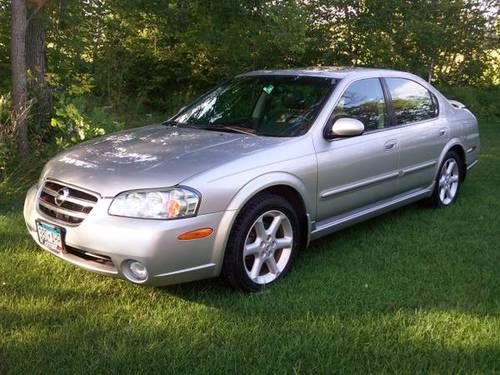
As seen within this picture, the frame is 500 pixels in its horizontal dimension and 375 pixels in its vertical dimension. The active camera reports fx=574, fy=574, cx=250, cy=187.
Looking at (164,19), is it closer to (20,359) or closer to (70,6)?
(70,6)

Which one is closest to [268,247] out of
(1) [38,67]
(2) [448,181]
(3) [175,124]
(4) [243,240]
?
(4) [243,240]

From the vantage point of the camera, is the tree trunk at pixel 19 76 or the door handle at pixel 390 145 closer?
the door handle at pixel 390 145

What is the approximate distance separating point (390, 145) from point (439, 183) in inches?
50.9

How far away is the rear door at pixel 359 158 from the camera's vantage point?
4293 mm

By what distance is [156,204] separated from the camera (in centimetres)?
336

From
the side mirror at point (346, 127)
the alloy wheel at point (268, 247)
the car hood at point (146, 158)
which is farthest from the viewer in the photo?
the side mirror at point (346, 127)

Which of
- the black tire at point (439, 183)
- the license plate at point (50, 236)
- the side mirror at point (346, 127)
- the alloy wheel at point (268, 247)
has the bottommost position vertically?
the black tire at point (439, 183)

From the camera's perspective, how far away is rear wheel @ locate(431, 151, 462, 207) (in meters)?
5.96

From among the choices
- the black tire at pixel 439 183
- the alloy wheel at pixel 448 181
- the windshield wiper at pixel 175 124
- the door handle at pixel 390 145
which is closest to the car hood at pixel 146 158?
the windshield wiper at pixel 175 124

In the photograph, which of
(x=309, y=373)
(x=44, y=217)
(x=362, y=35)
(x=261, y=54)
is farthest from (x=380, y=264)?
(x=362, y=35)

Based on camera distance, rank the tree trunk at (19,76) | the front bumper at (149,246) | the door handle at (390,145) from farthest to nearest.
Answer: the tree trunk at (19,76), the door handle at (390,145), the front bumper at (149,246)

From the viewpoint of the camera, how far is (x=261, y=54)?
12.6 m

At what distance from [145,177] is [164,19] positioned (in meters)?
8.13

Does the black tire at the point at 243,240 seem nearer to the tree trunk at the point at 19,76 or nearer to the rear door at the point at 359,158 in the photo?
the rear door at the point at 359,158
